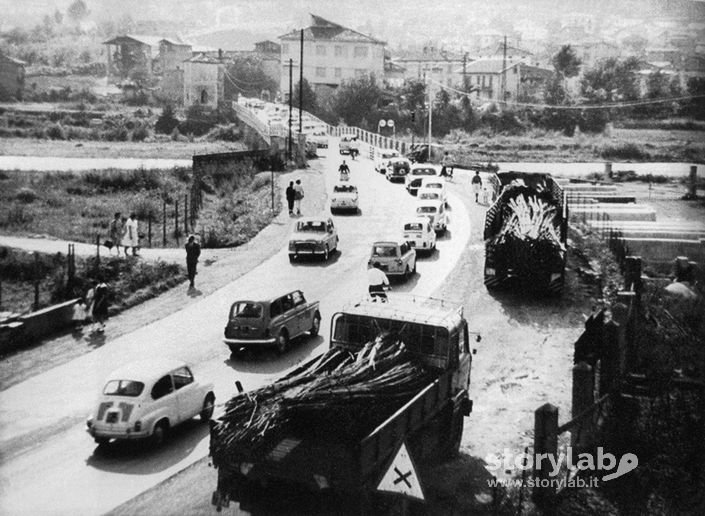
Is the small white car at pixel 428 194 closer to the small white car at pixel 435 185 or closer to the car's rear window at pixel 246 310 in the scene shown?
the small white car at pixel 435 185

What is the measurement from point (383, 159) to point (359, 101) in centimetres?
2510

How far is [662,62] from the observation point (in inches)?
→ 1399

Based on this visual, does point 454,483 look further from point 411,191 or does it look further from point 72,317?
point 411,191

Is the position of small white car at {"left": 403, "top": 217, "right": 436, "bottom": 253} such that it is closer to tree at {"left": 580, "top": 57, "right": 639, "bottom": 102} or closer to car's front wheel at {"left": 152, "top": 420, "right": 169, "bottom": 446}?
car's front wheel at {"left": 152, "top": 420, "right": 169, "bottom": 446}

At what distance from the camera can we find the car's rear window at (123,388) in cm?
1231

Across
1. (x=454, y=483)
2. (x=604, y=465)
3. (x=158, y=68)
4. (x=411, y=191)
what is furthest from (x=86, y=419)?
(x=411, y=191)

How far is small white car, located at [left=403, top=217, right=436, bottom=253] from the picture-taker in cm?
2444

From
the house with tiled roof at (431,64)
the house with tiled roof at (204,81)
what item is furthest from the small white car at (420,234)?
the house with tiled roof at (431,64)

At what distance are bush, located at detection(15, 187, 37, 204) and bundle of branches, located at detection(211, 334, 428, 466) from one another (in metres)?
10.1

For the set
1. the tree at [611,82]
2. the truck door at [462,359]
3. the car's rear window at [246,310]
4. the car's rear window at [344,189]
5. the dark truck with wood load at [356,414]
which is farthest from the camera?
the tree at [611,82]

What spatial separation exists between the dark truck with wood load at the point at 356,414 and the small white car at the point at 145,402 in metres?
2.34

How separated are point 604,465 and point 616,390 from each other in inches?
73.1

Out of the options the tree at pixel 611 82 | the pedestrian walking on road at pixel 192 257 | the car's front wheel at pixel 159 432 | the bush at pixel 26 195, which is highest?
the tree at pixel 611 82

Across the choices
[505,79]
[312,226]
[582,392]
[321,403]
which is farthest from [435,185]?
[505,79]
